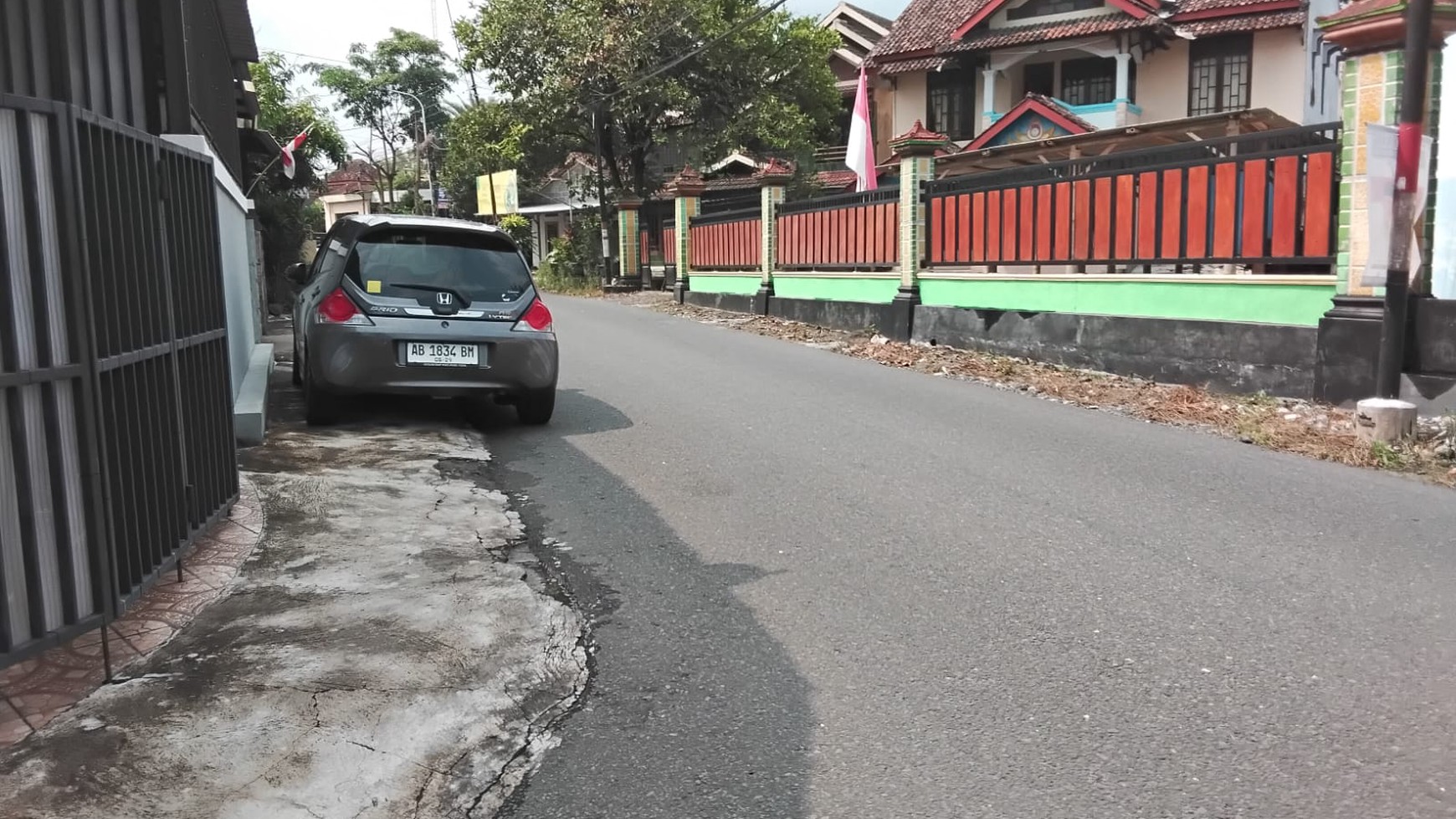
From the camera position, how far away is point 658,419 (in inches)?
334

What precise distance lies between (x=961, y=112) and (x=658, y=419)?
26479mm

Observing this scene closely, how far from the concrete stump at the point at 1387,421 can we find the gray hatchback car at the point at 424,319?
18.6ft

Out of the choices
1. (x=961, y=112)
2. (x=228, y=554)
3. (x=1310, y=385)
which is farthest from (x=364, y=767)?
(x=961, y=112)

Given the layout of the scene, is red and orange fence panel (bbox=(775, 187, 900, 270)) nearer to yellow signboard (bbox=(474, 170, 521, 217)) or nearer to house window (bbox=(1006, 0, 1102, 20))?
house window (bbox=(1006, 0, 1102, 20))

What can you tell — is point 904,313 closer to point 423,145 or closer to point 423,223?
point 423,223

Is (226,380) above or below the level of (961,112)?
below

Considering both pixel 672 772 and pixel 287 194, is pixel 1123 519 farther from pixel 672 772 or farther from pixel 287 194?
pixel 287 194

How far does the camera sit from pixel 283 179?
22578 millimetres

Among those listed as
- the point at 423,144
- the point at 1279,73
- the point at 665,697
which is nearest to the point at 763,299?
the point at 665,697

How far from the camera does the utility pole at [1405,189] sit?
289 inches

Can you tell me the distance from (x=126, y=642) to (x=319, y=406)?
4113 millimetres

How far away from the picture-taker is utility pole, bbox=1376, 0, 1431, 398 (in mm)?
7336

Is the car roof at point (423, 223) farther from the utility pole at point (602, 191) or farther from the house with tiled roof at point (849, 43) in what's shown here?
the house with tiled roof at point (849, 43)

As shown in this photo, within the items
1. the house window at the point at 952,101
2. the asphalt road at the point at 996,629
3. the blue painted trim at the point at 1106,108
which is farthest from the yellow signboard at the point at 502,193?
the asphalt road at the point at 996,629
